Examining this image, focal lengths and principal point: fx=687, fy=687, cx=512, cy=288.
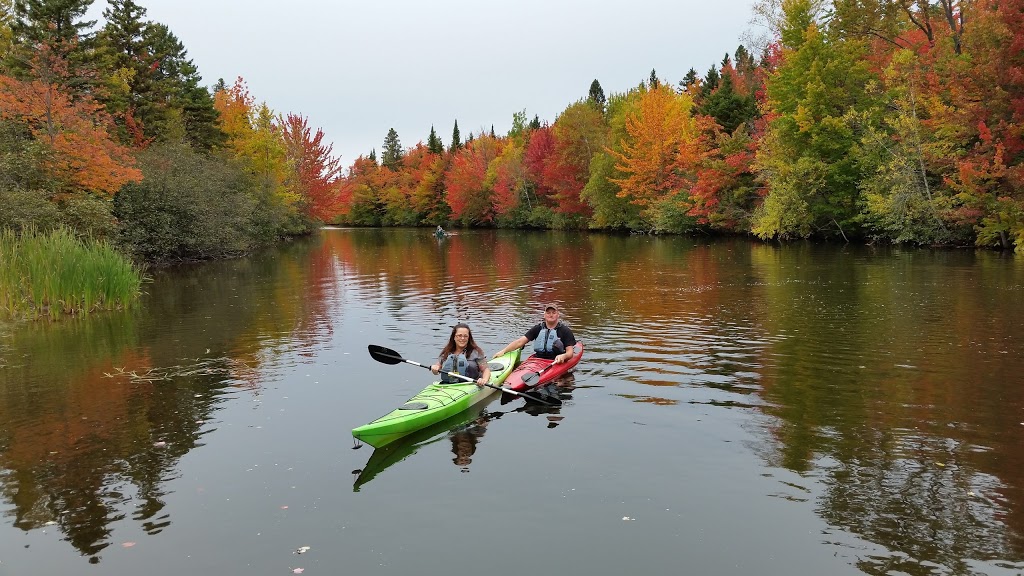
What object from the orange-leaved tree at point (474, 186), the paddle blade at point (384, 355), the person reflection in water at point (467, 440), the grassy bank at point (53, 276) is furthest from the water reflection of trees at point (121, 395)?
the orange-leaved tree at point (474, 186)

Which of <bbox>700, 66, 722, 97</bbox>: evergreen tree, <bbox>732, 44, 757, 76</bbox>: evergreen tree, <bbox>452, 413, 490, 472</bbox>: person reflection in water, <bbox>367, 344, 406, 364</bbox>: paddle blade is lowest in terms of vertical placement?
<bbox>452, 413, 490, 472</bbox>: person reflection in water

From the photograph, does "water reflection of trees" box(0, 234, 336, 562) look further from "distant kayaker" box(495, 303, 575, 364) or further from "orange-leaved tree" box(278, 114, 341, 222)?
"orange-leaved tree" box(278, 114, 341, 222)

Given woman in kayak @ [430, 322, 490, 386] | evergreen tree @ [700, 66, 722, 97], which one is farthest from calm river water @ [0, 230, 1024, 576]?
evergreen tree @ [700, 66, 722, 97]

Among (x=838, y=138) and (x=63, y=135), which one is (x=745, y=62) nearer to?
(x=838, y=138)

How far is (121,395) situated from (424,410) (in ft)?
19.5

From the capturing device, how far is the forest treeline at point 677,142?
2877 cm

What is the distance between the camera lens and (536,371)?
12641 millimetres

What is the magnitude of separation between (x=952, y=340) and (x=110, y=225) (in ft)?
87.3

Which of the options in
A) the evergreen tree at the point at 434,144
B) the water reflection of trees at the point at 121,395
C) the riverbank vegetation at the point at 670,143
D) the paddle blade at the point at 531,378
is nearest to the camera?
the water reflection of trees at the point at 121,395

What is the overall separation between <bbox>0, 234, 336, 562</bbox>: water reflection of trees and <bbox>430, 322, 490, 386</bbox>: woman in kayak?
147 inches

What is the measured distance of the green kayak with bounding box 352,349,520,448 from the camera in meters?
8.97

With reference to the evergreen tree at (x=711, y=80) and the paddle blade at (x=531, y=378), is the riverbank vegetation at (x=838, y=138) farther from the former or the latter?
the paddle blade at (x=531, y=378)

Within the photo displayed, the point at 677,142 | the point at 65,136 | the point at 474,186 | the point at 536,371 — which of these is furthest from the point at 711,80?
the point at 536,371

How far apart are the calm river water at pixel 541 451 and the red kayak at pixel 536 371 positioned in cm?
43
